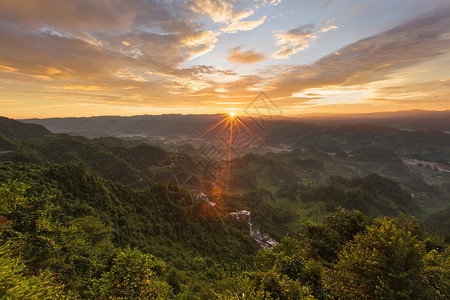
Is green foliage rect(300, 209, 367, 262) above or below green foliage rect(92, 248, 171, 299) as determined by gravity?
below

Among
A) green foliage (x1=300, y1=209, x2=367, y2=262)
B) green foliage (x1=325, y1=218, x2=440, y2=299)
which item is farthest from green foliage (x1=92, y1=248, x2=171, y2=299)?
green foliage (x1=300, y1=209, x2=367, y2=262)

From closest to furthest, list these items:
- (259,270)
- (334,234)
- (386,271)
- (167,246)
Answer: (386,271)
(259,270)
(334,234)
(167,246)

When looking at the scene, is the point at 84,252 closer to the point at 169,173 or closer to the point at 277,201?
the point at 169,173

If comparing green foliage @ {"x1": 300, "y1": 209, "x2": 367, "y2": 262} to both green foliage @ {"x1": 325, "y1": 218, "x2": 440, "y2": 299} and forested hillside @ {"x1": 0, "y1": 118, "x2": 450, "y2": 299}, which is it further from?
green foliage @ {"x1": 325, "y1": 218, "x2": 440, "y2": 299}

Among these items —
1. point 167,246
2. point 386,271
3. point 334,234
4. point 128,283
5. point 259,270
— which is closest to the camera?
point 128,283

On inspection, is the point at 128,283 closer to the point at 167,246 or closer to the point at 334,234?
the point at 334,234

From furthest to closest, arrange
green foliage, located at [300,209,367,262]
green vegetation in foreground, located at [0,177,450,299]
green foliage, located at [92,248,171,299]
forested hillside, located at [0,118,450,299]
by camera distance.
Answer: green foliage, located at [300,209,367,262], forested hillside, located at [0,118,450,299], green vegetation in foreground, located at [0,177,450,299], green foliage, located at [92,248,171,299]

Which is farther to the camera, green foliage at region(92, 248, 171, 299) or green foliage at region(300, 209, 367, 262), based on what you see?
green foliage at region(300, 209, 367, 262)

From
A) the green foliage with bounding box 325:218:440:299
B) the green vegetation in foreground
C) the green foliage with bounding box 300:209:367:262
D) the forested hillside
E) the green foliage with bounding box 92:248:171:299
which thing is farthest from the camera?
the green foliage with bounding box 300:209:367:262

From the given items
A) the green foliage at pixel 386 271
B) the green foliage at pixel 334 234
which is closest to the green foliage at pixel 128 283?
the green foliage at pixel 386 271

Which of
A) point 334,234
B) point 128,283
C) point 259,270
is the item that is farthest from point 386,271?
point 128,283

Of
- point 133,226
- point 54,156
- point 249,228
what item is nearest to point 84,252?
point 133,226
